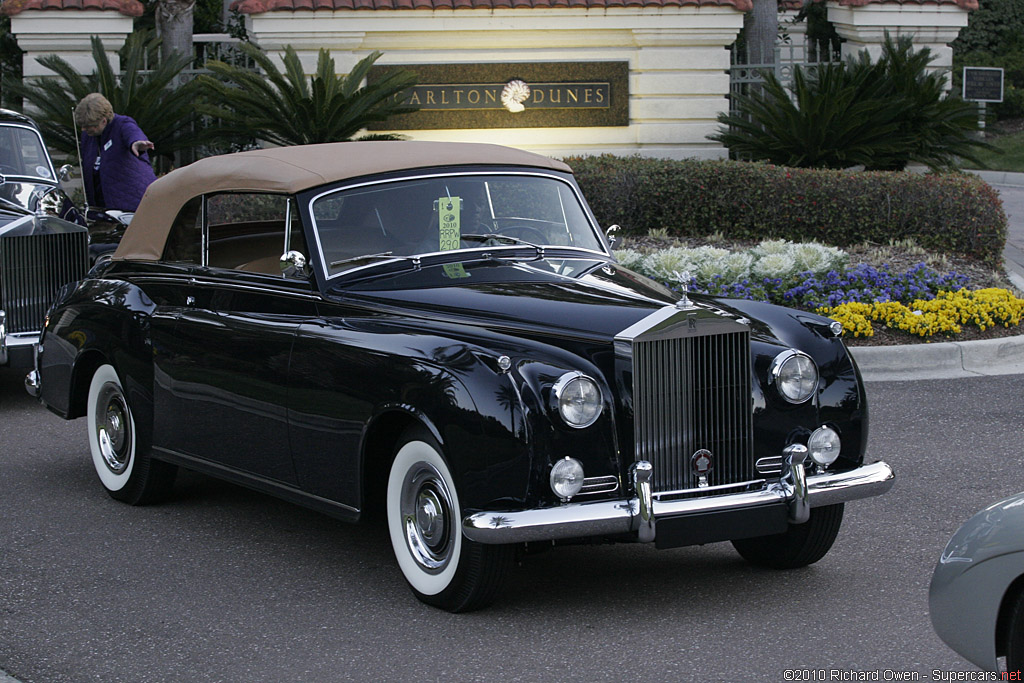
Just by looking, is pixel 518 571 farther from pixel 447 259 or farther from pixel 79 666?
pixel 79 666

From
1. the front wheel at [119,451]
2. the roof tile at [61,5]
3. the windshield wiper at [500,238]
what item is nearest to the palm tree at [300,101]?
the roof tile at [61,5]

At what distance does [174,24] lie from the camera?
1828 centimetres

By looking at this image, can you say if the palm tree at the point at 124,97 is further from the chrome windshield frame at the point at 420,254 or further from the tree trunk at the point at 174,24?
the chrome windshield frame at the point at 420,254

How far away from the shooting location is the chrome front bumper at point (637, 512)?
4438 mm

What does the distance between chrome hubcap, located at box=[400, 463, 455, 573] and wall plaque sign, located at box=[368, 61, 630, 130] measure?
41.9ft

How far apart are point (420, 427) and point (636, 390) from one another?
0.83 m

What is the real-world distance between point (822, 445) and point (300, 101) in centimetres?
1147

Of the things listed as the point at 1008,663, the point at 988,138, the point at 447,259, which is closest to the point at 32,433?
the point at 447,259

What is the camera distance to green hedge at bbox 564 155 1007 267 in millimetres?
12750

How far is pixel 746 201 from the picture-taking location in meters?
13.6

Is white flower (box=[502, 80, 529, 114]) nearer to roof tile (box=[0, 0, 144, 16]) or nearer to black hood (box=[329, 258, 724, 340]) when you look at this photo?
roof tile (box=[0, 0, 144, 16])

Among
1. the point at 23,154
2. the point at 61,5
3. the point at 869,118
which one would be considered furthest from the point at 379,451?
the point at 61,5

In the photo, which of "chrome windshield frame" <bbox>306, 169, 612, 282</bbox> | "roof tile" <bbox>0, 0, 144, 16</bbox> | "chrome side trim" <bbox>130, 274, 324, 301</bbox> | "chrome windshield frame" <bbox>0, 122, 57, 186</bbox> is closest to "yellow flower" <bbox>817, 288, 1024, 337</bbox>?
"chrome windshield frame" <bbox>306, 169, 612, 282</bbox>

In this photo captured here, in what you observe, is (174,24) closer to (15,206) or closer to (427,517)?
(15,206)
